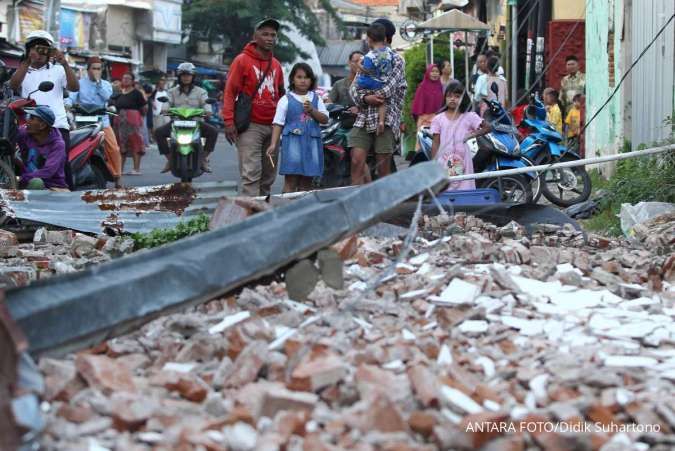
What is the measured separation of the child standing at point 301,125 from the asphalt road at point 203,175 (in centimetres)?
299

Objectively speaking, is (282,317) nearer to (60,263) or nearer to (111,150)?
(60,263)

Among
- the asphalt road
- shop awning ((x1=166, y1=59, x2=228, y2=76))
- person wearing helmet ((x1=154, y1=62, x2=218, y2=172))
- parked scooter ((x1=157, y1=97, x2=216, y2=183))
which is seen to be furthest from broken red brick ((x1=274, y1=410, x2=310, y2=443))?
shop awning ((x1=166, y1=59, x2=228, y2=76))

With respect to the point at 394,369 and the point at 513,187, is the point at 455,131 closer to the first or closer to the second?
the point at 513,187

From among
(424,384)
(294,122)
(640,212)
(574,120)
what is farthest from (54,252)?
(574,120)

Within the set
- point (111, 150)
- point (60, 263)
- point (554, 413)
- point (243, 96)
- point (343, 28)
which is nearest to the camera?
point (554, 413)

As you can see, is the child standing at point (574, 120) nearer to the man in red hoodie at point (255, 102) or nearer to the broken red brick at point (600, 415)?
the man in red hoodie at point (255, 102)

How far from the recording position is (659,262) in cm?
628

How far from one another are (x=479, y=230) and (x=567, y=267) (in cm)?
201

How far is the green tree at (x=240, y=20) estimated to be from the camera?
5150 centimetres

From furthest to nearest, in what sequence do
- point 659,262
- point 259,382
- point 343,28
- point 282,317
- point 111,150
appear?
point 343,28
point 111,150
point 659,262
point 282,317
point 259,382

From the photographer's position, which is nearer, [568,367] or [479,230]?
[568,367]

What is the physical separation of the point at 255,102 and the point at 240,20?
4268 cm

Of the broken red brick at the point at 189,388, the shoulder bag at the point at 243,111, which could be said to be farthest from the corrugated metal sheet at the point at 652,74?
the broken red brick at the point at 189,388

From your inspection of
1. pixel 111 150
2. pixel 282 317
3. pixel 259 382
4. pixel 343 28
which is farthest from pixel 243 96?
pixel 343 28
